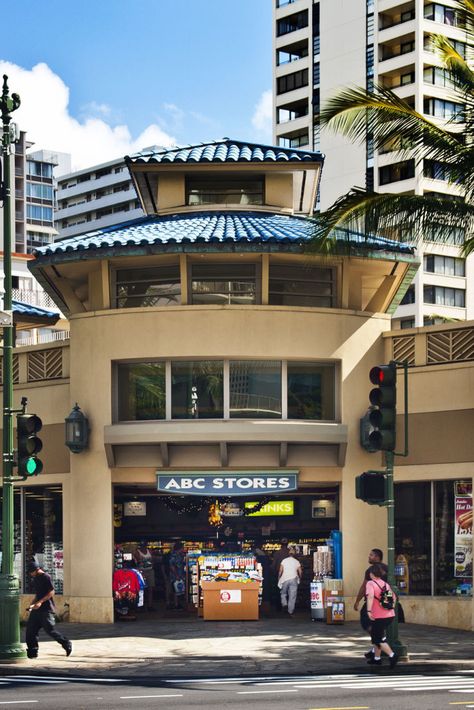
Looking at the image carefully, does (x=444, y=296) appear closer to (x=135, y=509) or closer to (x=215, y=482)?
(x=135, y=509)

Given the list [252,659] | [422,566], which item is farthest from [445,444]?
[252,659]

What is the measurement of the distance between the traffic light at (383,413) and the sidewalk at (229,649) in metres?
3.57

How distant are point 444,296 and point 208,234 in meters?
56.3

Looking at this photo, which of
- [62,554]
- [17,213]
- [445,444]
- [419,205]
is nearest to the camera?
[419,205]

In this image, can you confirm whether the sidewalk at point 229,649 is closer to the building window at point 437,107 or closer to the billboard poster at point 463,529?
the billboard poster at point 463,529

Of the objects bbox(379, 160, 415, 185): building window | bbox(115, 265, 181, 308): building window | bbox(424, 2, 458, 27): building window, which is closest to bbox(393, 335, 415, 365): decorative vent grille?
bbox(115, 265, 181, 308): building window

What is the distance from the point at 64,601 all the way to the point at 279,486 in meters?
5.48

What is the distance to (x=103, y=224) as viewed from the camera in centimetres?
14038

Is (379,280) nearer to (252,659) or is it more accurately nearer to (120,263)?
(120,263)

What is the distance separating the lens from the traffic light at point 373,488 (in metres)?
21.6

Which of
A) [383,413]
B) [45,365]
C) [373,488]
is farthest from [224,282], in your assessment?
[373,488]

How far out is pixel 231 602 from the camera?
29125 mm

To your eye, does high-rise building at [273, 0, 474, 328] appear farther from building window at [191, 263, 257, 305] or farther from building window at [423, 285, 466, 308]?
building window at [191, 263, 257, 305]

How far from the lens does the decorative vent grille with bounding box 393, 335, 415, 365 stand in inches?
1162
